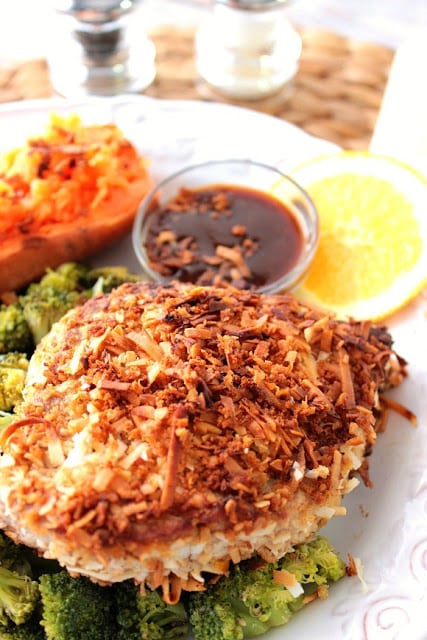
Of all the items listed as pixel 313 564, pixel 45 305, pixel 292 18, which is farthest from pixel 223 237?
pixel 292 18

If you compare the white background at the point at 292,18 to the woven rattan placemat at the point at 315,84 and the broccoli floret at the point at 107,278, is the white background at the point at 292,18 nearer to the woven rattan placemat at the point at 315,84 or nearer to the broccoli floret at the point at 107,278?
the woven rattan placemat at the point at 315,84

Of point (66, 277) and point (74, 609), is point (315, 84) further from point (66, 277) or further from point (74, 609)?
point (74, 609)

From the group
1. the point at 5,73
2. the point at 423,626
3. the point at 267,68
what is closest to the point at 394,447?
the point at 423,626

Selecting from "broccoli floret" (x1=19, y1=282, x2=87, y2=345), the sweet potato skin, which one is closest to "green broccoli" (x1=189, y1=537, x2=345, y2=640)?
"broccoli floret" (x1=19, y1=282, x2=87, y2=345)

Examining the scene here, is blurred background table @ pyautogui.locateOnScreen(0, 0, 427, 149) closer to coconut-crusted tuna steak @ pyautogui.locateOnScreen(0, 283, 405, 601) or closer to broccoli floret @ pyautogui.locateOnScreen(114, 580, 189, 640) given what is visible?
coconut-crusted tuna steak @ pyautogui.locateOnScreen(0, 283, 405, 601)

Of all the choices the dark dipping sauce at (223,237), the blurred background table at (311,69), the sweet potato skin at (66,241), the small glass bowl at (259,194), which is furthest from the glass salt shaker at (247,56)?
the sweet potato skin at (66,241)

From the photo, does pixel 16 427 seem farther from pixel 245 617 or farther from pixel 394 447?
pixel 394 447
